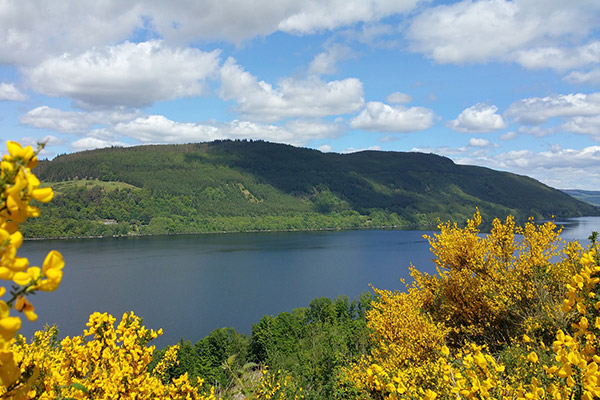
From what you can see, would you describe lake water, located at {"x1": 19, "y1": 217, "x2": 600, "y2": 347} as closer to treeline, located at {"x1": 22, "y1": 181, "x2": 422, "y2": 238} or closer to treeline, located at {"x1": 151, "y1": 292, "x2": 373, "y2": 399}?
treeline, located at {"x1": 151, "y1": 292, "x2": 373, "y2": 399}

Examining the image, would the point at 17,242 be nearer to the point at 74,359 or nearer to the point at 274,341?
the point at 74,359

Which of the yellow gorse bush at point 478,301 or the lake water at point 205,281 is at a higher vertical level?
the yellow gorse bush at point 478,301

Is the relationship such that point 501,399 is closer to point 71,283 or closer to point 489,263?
point 489,263

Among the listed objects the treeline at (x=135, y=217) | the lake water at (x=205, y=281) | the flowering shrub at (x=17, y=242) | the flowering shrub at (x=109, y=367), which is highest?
the flowering shrub at (x=17, y=242)

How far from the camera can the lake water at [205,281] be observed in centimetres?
5078

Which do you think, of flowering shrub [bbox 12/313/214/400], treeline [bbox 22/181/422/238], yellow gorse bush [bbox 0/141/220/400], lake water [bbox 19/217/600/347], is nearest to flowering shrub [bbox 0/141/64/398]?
yellow gorse bush [bbox 0/141/220/400]

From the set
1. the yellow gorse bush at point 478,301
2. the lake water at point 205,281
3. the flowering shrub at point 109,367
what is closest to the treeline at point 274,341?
the lake water at point 205,281

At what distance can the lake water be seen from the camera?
5078 centimetres

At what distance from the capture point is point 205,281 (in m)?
70.8

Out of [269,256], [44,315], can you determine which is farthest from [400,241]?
[44,315]

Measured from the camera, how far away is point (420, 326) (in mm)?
12766

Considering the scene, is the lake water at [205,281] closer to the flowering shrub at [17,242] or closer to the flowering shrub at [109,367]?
the flowering shrub at [109,367]

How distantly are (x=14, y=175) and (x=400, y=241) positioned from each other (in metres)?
132

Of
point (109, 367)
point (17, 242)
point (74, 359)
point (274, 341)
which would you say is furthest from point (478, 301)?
point (274, 341)
